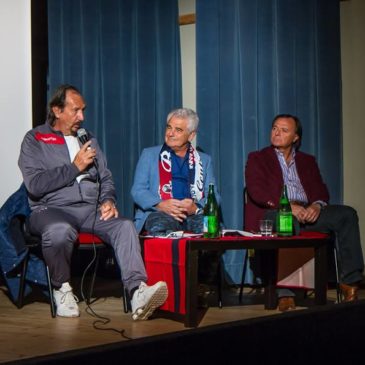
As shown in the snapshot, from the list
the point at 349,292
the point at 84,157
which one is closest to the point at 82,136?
the point at 84,157

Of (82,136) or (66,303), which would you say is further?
(82,136)

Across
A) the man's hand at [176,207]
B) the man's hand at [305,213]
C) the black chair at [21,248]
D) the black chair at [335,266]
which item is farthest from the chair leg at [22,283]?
the man's hand at [305,213]

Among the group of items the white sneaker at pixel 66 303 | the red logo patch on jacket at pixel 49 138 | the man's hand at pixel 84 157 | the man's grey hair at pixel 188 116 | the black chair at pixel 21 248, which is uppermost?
the man's grey hair at pixel 188 116

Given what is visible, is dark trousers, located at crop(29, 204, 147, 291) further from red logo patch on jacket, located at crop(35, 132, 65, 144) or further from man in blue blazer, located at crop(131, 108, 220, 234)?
red logo patch on jacket, located at crop(35, 132, 65, 144)

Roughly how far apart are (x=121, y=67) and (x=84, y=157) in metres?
1.19

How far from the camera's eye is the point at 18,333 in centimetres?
313

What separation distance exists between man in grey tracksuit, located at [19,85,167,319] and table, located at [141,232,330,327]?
177mm

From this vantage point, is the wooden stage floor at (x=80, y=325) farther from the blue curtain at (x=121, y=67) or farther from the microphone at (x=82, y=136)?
the blue curtain at (x=121, y=67)

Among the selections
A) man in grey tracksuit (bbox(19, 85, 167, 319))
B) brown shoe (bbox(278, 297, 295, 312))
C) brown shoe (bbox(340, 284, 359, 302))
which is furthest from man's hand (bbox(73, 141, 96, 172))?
brown shoe (bbox(340, 284, 359, 302))

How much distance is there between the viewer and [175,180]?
4.07 m

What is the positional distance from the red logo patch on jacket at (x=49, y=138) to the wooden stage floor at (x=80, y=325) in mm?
836

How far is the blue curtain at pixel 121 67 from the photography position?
446cm

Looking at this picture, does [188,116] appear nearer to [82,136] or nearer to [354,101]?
[82,136]

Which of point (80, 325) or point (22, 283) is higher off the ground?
point (22, 283)
